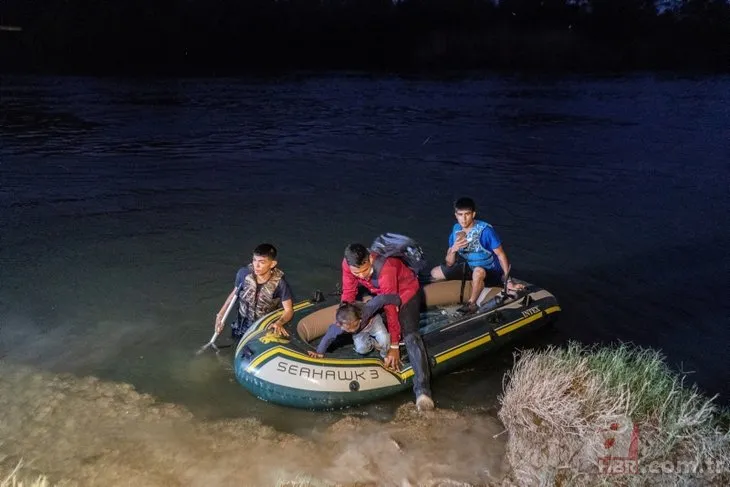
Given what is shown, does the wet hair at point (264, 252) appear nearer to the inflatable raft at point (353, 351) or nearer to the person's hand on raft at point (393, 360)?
the inflatable raft at point (353, 351)

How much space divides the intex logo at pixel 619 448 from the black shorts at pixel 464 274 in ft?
9.89

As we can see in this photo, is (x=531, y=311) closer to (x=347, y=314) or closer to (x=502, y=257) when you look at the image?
(x=502, y=257)

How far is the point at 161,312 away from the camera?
324 inches

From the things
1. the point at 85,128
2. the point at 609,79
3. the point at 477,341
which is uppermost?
the point at 609,79

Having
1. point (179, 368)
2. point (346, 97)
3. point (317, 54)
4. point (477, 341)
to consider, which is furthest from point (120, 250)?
point (317, 54)

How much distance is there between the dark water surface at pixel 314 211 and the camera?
24.7ft

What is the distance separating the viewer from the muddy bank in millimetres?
5191

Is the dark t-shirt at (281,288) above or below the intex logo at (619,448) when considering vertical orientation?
above

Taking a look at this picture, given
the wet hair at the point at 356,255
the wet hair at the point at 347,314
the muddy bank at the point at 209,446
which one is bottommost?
the muddy bank at the point at 209,446

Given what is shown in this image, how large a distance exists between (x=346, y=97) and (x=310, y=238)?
703 inches

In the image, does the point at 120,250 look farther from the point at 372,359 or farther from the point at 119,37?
the point at 119,37

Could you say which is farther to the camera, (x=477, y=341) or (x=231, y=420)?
(x=477, y=341)

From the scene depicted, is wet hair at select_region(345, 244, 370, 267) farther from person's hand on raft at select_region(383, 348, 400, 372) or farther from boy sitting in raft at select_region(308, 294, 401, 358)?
person's hand on raft at select_region(383, 348, 400, 372)

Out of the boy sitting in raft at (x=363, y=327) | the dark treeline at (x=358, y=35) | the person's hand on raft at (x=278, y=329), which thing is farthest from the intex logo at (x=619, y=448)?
the dark treeline at (x=358, y=35)
